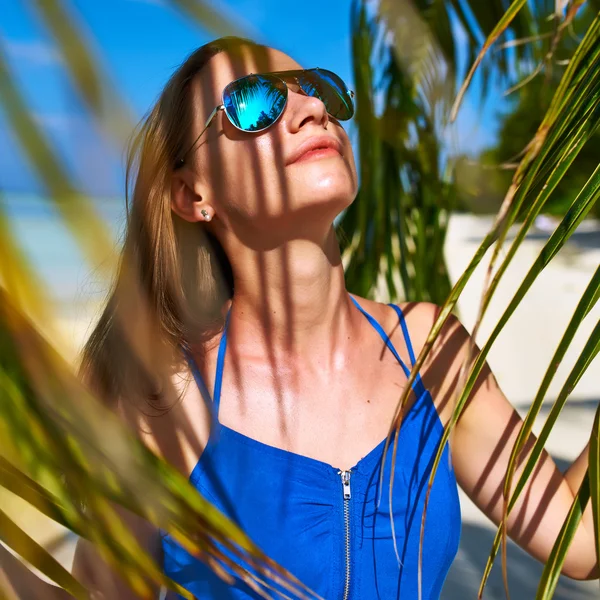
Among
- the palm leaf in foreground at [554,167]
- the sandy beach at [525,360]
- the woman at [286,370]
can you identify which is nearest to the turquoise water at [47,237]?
the sandy beach at [525,360]

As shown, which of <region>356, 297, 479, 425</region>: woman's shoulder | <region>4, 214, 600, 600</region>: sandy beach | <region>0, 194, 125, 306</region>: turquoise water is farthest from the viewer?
<region>4, 214, 600, 600</region>: sandy beach

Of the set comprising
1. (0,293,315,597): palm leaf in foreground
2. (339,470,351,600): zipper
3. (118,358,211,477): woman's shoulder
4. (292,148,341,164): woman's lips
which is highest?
(292,148,341,164): woman's lips

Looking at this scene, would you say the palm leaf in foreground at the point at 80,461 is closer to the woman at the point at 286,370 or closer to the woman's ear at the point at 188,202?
the woman at the point at 286,370

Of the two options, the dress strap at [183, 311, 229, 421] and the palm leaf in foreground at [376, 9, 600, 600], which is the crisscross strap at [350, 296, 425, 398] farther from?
the palm leaf in foreground at [376, 9, 600, 600]

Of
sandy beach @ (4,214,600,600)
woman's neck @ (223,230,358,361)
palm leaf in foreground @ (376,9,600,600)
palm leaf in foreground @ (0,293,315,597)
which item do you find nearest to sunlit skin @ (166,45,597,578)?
woman's neck @ (223,230,358,361)

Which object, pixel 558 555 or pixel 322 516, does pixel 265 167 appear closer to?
pixel 322 516

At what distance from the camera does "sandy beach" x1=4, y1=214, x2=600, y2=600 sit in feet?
6.85

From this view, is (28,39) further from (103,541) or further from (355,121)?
(355,121)

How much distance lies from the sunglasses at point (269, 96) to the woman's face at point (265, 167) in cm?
1

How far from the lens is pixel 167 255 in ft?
3.99

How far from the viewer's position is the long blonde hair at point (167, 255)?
1.08 metres

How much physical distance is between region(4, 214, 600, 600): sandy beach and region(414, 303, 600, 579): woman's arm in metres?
0.51

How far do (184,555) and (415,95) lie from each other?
3.91 ft

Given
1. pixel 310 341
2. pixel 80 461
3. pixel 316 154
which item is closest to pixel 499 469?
pixel 310 341
